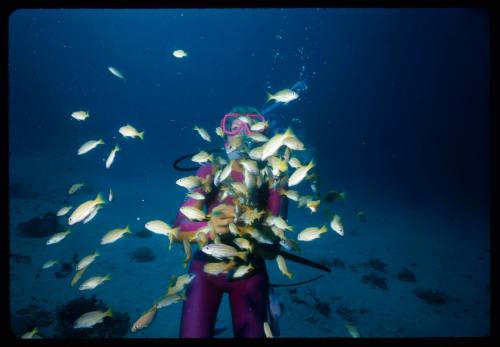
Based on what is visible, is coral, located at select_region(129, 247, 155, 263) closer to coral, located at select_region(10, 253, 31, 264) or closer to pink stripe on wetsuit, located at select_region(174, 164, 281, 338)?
coral, located at select_region(10, 253, 31, 264)

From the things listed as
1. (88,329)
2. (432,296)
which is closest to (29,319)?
(88,329)

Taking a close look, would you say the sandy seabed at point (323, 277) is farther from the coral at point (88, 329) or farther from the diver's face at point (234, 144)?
the diver's face at point (234, 144)

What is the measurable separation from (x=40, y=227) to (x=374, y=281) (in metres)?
12.1

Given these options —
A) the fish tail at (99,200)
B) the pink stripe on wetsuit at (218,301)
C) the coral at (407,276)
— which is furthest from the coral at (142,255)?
the coral at (407,276)

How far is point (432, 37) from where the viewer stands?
161 ft

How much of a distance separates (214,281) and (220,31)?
109444 mm

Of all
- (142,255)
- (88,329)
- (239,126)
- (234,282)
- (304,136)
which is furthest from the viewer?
(304,136)

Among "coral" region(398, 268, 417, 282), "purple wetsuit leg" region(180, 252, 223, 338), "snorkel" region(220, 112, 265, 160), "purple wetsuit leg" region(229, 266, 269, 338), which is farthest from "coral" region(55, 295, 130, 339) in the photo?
"coral" region(398, 268, 417, 282)

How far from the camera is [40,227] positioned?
33.5 feet

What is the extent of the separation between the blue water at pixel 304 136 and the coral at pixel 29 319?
0.13 metres

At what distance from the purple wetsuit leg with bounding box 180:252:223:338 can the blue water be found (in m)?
2.78

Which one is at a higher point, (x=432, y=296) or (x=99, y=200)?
(x=99, y=200)

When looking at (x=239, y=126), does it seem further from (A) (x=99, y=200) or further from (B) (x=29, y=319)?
(B) (x=29, y=319)
